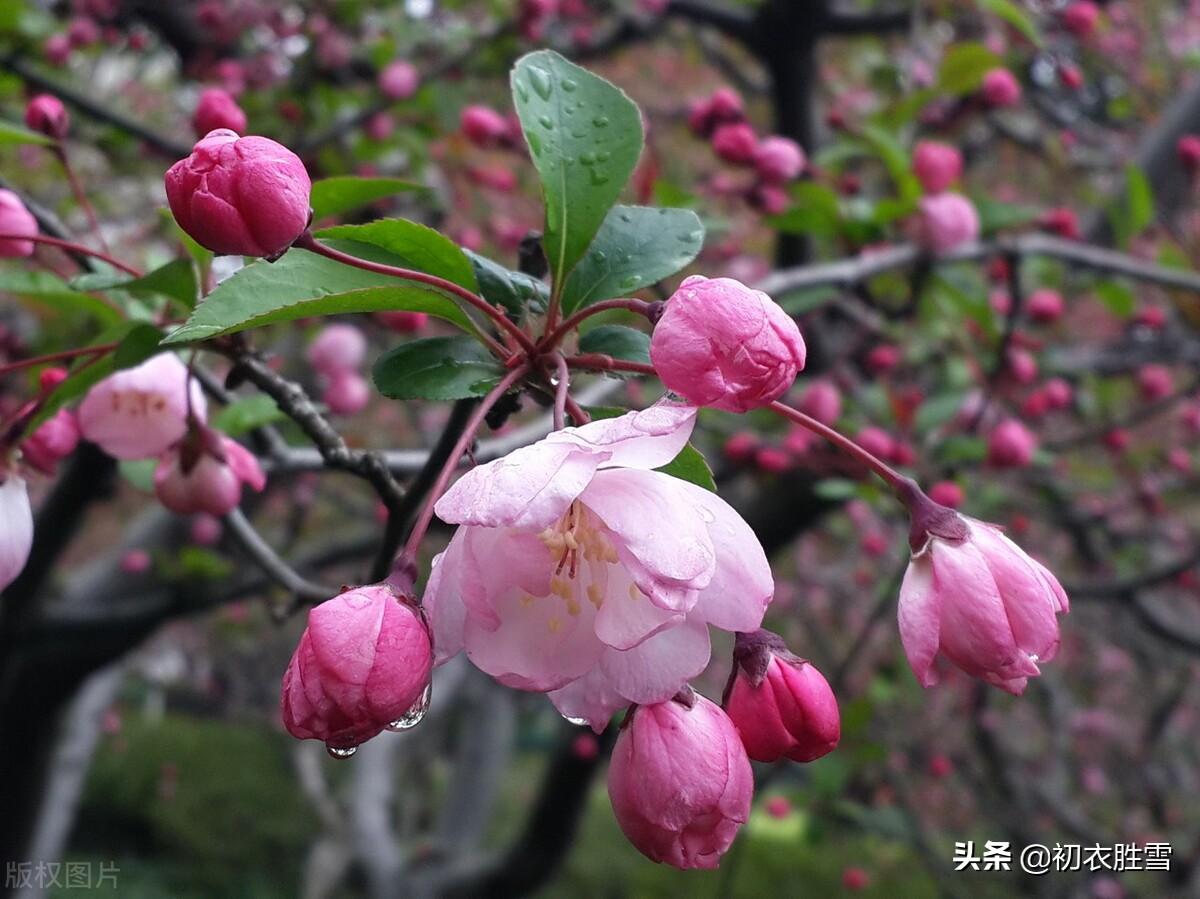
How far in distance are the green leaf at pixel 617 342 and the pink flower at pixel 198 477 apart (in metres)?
0.43

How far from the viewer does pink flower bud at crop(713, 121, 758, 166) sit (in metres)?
1.76

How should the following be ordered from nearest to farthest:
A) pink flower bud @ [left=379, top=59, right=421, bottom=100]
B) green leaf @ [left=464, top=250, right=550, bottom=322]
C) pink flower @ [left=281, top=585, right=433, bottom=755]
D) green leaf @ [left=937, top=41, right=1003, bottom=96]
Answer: pink flower @ [left=281, top=585, right=433, bottom=755] < green leaf @ [left=464, top=250, right=550, bottom=322] < green leaf @ [left=937, top=41, right=1003, bottom=96] < pink flower bud @ [left=379, top=59, right=421, bottom=100]

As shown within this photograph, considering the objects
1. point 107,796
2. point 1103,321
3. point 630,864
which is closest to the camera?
point 1103,321

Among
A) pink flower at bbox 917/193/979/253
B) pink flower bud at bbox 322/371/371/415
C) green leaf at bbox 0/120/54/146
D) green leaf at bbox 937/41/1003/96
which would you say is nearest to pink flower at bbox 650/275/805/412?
green leaf at bbox 0/120/54/146

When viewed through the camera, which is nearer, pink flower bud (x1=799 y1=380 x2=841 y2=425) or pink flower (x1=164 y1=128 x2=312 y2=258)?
pink flower (x1=164 y1=128 x2=312 y2=258)

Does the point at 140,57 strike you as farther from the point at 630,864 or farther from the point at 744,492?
the point at 630,864

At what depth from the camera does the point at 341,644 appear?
0.48m

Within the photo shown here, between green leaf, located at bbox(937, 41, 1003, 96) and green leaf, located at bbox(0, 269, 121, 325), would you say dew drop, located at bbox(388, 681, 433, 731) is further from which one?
green leaf, located at bbox(937, 41, 1003, 96)

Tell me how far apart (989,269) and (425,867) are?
306cm

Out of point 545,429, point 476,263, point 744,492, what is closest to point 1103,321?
point 744,492

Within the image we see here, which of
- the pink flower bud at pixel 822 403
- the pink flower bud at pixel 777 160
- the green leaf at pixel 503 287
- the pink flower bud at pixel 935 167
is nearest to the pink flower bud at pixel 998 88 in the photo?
the pink flower bud at pixel 935 167

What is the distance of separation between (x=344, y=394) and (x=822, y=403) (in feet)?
3.31

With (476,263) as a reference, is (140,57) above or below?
below

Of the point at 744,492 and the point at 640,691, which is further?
the point at 744,492
